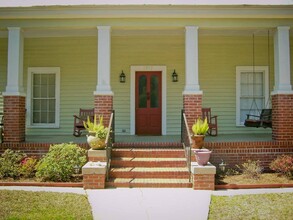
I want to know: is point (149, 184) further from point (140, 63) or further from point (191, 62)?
point (140, 63)

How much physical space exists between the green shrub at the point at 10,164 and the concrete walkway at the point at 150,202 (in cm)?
75

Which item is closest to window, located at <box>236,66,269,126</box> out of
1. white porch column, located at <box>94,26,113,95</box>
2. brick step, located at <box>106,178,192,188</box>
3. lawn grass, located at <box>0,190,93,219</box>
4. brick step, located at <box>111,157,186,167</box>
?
brick step, located at <box>111,157,186,167</box>

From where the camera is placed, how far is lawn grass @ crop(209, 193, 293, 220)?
523cm

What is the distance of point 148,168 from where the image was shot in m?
7.95

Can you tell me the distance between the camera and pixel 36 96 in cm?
1167

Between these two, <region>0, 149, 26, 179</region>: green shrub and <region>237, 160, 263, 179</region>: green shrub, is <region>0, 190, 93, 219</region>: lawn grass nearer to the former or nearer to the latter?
<region>0, 149, 26, 179</region>: green shrub

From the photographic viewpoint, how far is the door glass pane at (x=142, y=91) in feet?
37.8

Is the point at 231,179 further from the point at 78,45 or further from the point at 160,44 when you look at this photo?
the point at 78,45

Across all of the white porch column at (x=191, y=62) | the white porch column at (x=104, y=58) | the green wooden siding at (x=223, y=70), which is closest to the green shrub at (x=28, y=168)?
the white porch column at (x=104, y=58)

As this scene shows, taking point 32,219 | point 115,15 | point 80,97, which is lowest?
point 32,219

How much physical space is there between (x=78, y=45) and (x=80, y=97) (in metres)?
1.78

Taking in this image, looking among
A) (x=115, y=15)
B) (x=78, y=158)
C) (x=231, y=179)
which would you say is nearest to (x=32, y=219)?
(x=78, y=158)

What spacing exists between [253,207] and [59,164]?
4.19 meters

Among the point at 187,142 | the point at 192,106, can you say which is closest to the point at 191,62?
the point at 192,106
